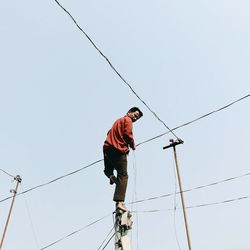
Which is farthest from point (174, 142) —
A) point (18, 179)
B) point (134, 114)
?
point (18, 179)

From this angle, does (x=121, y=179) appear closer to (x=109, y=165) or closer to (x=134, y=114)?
(x=109, y=165)

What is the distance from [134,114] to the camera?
5949 mm

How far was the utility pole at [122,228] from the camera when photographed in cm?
438

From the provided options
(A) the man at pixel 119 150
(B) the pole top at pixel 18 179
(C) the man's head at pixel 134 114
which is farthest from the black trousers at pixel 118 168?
(B) the pole top at pixel 18 179

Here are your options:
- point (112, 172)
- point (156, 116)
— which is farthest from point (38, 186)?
point (112, 172)

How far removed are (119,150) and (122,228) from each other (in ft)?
4.25

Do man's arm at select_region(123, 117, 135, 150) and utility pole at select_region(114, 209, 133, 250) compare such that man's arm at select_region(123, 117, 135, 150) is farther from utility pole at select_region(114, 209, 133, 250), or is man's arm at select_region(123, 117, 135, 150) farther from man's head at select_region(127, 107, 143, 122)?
utility pole at select_region(114, 209, 133, 250)

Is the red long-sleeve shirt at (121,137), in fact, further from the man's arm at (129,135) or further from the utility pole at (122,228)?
the utility pole at (122,228)

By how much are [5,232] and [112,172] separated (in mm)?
12217

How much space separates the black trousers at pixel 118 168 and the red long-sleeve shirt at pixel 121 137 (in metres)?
0.10

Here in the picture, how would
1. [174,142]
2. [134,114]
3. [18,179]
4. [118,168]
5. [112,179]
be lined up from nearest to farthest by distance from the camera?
[118,168]
[112,179]
[134,114]
[174,142]
[18,179]

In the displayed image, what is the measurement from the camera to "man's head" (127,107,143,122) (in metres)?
5.94

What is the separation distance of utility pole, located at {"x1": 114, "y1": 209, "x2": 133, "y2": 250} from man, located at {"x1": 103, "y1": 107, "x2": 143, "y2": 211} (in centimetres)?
36

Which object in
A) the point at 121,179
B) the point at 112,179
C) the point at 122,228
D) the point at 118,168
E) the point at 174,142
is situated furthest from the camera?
the point at 174,142
